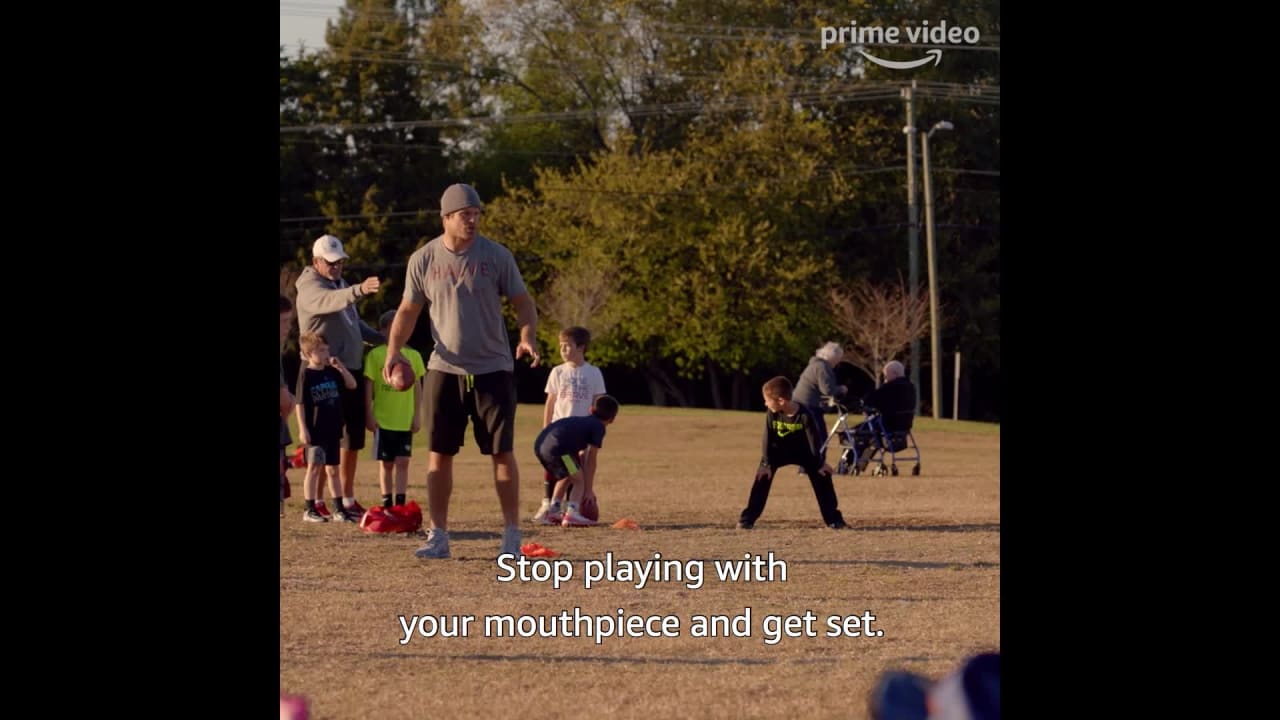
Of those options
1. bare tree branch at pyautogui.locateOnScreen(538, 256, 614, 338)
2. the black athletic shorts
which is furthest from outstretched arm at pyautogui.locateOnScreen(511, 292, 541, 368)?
bare tree branch at pyautogui.locateOnScreen(538, 256, 614, 338)

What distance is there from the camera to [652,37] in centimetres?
4688

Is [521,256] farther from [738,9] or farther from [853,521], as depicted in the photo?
[853,521]

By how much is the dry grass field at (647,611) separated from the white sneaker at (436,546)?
0.66 feet

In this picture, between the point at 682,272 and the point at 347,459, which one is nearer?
the point at 347,459

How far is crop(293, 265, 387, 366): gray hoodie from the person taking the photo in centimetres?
1270

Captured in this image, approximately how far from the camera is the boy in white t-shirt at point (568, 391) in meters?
13.9

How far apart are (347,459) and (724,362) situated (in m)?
35.5

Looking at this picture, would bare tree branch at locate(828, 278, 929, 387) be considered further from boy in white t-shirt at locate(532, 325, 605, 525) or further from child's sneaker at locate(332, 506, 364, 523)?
child's sneaker at locate(332, 506, 364, 523)

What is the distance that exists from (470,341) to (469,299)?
26 cm

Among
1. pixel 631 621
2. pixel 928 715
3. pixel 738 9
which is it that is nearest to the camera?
pixel 928 715

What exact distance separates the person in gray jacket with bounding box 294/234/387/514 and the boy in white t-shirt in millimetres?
1561

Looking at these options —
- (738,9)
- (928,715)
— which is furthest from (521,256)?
(928,715)

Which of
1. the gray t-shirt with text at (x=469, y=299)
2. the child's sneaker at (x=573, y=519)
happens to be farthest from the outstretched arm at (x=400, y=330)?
the child's sneaker at (x=573, y=519)

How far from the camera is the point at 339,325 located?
44.2 feet
